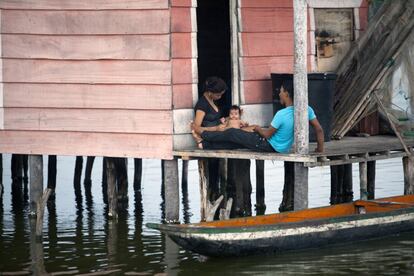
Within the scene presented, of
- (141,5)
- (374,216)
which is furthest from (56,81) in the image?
(374,216)

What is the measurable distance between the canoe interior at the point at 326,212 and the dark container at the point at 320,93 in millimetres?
1686

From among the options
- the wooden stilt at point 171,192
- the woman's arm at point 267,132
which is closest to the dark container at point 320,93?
the woman's arm at point 267,132

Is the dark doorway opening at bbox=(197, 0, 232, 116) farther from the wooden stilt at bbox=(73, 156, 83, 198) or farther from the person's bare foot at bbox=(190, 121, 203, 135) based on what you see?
the wooden stilt at bbox=(73, 156, 83, 198)

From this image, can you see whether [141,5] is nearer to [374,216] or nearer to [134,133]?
[134,133]

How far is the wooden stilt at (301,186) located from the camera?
20094 millimetres

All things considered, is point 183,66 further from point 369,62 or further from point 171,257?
point 369,62

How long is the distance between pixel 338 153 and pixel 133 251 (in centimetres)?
343

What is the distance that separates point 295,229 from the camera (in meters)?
19.3

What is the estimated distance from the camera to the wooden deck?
20.1m

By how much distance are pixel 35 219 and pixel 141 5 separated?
178 inches

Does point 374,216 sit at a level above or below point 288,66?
below

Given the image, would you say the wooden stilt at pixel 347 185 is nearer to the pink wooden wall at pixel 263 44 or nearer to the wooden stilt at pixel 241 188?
the wooden stilt at pixel 241 188

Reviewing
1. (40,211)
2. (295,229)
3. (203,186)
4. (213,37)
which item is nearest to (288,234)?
(295,229)

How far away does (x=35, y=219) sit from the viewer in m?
23.6
